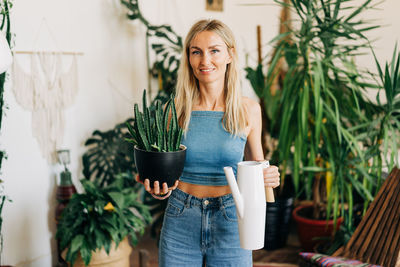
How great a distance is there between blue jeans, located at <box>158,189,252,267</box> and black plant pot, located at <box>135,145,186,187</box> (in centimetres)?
15

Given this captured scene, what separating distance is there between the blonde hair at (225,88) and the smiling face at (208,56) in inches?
0.9

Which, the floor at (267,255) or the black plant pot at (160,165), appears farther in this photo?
the floor at (267,255)

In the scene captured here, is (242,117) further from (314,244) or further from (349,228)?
(314,244)

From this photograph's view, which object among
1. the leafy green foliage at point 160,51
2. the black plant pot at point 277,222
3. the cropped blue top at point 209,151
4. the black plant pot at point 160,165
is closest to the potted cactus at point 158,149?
the black plant pot at point 160,165

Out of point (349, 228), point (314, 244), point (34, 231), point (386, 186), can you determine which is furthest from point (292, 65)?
point (34, 231)

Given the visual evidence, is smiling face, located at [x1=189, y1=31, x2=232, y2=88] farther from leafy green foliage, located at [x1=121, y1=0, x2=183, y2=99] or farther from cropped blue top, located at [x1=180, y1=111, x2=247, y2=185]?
leafy green foliage, located at [x1=121, y1=0, x2=183, y2=99]

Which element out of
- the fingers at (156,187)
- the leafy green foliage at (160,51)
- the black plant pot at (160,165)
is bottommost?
the fingers at (156,187)

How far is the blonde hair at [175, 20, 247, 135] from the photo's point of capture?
4.43ft

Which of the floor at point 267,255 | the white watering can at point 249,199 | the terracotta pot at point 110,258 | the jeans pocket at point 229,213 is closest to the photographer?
the white watering can at point 249,199

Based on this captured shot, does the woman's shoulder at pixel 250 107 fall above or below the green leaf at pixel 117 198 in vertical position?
above

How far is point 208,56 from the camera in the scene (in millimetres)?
1325

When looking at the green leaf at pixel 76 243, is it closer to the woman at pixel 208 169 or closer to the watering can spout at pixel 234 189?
the woman at pixel 208 169

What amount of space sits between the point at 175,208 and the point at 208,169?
16cm

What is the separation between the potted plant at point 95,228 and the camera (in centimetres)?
233
